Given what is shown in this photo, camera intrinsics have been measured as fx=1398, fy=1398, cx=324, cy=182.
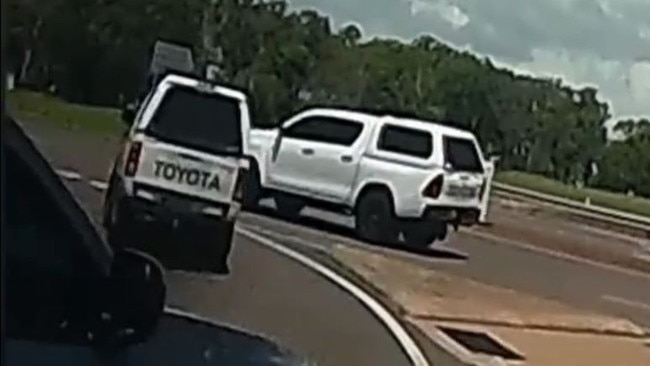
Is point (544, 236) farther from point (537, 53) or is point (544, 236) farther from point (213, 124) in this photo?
point (213, 124)

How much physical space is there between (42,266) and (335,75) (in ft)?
3.02

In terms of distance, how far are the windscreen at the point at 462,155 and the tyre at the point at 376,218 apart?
22 cm

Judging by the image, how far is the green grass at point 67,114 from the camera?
328cm

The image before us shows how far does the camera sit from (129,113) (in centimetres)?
342

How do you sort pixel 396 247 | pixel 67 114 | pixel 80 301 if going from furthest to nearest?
pixel 396 247 → pixel 67 114 → pixel 80 301

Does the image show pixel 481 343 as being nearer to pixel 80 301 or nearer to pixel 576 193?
pixel 576 193

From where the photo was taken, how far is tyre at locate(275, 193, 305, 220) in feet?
12.1

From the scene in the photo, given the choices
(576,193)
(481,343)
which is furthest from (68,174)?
(576,193)

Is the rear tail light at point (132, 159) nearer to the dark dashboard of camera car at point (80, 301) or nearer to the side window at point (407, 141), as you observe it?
the dark dashboard of camera car at point (80, 301)

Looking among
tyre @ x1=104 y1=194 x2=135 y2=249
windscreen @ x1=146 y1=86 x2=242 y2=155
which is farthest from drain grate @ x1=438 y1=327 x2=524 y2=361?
tyre @ x1=104 y1=194 x2=135 y2=249

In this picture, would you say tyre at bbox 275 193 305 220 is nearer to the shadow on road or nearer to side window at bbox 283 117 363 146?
the shadow on road

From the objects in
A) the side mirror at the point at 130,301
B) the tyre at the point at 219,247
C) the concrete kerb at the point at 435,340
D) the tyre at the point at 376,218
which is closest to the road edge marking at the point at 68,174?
the side mirror at the point at 130,301

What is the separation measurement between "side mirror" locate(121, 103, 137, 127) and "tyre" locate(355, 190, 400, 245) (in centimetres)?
69

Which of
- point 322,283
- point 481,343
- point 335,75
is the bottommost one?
point 481,343
